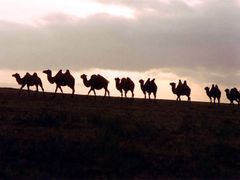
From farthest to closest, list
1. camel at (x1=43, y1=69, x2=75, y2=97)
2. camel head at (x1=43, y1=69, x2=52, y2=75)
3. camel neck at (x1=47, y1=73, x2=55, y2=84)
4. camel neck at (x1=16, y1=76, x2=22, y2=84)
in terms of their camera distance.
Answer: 1. camel head at (x1=43, y1=69, x2=52, y2=75)
2. camel neck at (x1=47, y1=73, x2=55, y2=84)
3. camel neck at (x1=16, y1=76, x2=22, y2=84)
4. camel at (x1=43, y1=69, x2=75, y2=97)

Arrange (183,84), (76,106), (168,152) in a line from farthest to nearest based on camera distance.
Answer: (183,84) < (76,106) < (168,152)

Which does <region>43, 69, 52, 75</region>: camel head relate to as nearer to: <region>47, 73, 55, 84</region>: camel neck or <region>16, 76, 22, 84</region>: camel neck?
<region>47, 73, 55, 84</region>: camel neck

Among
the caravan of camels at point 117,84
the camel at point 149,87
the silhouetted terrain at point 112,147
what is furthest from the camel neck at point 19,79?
the silhouetted terrain at point 112,147

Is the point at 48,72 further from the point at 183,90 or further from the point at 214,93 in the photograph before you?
the point at 214,93

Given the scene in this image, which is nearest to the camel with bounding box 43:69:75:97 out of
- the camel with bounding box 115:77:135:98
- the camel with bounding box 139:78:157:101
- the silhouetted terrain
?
the camel with bounding box 115:77:135:98

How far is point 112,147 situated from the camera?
2127 centimetres

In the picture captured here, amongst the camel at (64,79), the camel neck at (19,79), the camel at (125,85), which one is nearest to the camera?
the camel at (64,79)

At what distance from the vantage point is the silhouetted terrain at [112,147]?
1970cm

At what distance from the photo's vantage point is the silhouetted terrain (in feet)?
64.6

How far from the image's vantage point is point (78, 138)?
22719 millimetres

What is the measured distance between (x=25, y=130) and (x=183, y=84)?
2619 centimetres

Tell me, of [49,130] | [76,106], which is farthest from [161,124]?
[76,106]

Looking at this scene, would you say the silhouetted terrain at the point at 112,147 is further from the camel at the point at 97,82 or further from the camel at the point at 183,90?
the camel at the point at 183,90

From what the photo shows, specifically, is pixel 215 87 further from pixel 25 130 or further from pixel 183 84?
pixel 25 130
